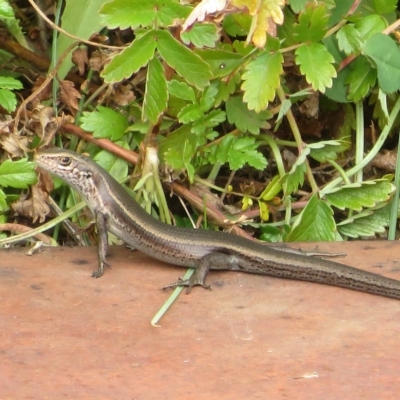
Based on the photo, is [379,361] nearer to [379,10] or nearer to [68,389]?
Result: [68,389]

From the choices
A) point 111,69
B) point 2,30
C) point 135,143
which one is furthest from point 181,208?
point 2,30

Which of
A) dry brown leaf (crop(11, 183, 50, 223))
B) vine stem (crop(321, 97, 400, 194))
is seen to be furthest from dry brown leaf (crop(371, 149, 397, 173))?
dry brown leaf (crop(11, 183, 50, 223))

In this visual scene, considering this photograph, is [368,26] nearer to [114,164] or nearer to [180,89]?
[180,89]


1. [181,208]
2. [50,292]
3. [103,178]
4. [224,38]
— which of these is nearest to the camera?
[50,292]

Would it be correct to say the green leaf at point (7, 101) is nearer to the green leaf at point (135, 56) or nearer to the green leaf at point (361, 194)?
the green leaf at point (135, 56)

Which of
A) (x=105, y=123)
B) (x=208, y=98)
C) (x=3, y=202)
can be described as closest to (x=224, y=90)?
(x=208, y=98)

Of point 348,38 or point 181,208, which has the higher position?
point 348,38
